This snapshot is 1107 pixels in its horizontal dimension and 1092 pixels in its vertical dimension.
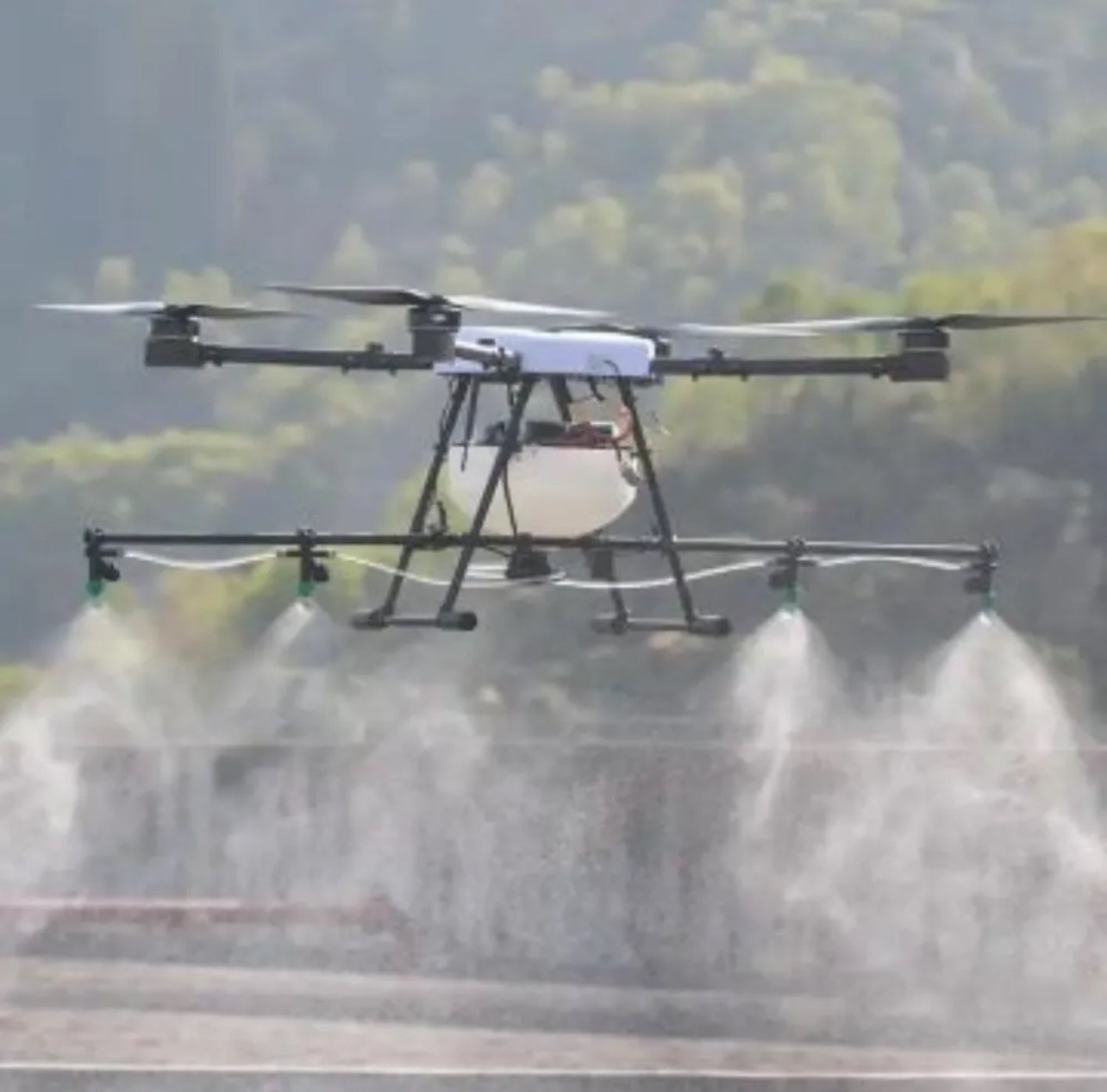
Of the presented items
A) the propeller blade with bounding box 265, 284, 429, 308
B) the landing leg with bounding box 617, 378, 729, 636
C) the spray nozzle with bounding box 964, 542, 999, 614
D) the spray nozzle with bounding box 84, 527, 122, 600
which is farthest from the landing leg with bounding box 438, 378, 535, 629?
the spray nozzle with bounding box 964, 542, 999, 614

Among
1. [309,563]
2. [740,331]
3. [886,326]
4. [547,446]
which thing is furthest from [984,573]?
[309,563]

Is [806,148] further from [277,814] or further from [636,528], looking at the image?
[277,814]

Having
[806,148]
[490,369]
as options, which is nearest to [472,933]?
[490,369]

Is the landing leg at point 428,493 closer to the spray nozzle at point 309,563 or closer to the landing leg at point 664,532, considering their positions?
the spray nozzle at point 309,563

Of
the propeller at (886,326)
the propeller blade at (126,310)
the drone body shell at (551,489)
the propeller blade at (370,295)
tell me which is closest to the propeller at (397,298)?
the propeller blade at (370,295)

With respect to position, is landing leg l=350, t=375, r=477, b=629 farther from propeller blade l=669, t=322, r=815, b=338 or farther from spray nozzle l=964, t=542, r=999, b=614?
spray nozzle l=964, t=542, r=999, b=614

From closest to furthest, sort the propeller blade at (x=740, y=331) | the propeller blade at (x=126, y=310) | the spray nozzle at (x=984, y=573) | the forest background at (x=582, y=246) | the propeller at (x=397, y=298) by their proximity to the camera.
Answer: the propeller at (x=397, y=298)
the propeller blade at (x=126, y=310)
the propeller blade at (x=740, y=331)
the spray nozzle at (x=984, y=573)
the forest background at (x=582, y=246)

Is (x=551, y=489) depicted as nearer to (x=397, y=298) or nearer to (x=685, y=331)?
(x=685, y=331)
